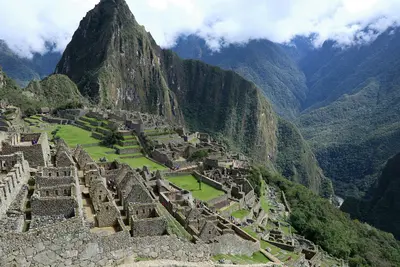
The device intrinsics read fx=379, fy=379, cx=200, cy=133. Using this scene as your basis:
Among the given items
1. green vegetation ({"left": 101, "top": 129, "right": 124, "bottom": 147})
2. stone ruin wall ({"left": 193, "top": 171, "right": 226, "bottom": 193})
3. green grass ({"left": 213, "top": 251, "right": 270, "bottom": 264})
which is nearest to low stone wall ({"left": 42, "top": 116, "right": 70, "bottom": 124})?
green vegetation ({"left": 101, "top": 129, "right": 124, "bottom": 147})

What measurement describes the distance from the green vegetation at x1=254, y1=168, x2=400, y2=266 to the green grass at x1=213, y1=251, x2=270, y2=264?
2627 cm

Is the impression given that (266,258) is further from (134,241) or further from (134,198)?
(134,241)

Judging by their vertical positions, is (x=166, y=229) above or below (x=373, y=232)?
above

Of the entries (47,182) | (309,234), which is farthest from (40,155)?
(309,234)

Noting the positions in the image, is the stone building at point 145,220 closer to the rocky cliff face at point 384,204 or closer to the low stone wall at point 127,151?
the low stone wall at point 127,151

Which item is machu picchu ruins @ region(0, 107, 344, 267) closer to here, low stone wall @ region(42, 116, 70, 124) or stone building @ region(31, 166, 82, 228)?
stone building @ region(31, 166, 82, 228)

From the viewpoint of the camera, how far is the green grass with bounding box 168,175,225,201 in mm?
44275

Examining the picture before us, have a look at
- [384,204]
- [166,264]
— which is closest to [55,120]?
[166,264]

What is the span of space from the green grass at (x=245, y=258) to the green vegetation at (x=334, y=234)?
2627 cm

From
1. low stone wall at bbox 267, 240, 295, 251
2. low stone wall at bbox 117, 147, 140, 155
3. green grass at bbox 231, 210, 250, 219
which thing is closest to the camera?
low stone wall at bbox 267, 240, 295, 251

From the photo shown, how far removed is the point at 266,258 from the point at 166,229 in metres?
11.8

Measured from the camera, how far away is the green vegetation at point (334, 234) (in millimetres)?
53656

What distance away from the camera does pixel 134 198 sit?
76.9 ft

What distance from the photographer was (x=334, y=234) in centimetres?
5750
